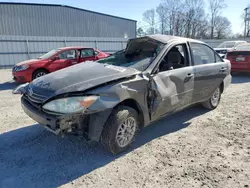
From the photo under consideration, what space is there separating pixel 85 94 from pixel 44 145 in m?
1.34

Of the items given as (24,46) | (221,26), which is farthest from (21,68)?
(221,26)

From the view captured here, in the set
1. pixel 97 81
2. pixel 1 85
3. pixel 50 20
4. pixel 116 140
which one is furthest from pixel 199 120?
pixel 50 20

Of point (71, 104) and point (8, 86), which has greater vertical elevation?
point (71, 104)

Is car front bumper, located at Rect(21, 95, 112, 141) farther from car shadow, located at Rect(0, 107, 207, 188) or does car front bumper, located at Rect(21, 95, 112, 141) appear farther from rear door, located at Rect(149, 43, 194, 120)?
rear door, located at Rect(149, 43, 194, 120)

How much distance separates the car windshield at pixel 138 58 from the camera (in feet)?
11.3

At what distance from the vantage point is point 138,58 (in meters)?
3.76

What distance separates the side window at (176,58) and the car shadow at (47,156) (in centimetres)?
121

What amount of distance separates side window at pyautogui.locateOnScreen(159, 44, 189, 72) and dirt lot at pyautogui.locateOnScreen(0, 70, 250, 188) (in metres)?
1.21

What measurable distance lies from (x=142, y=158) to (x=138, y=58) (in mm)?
1729

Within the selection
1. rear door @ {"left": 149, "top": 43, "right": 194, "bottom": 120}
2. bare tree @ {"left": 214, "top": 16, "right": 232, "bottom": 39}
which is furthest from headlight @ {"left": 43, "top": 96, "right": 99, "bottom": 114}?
bare tree @ {"left": 214, "top": 16, "right": 232, "bottom": 39}

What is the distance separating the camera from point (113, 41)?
1844 centimetres

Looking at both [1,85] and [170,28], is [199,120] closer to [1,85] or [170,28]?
[1,85]

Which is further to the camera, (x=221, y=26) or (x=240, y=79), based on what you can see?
(x=221, y=26)

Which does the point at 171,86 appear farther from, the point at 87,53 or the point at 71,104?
the point at 87,53
